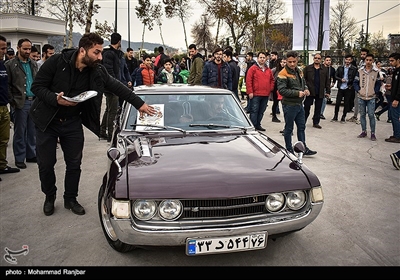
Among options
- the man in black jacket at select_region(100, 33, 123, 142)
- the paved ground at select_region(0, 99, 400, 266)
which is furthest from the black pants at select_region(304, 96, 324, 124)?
the man in black jacket at select_region(100, 33, 123, 142)

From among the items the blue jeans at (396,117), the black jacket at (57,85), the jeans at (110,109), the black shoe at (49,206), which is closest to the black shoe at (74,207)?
the black shoe at (49,206)

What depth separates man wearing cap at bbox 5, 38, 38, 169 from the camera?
6.00 metres

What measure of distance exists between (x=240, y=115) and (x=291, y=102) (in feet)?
8.22

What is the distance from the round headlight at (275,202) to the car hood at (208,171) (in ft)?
0.43

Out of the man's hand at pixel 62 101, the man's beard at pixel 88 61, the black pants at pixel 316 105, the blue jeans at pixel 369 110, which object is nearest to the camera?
the man's hand at pixel 62 101

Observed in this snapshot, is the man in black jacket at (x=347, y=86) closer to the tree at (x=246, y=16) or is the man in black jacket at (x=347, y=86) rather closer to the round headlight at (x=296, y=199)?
the round headlight at (x=296, y=199)

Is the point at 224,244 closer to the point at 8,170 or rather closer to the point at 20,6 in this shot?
the point at 8,170

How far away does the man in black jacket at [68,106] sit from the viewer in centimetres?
387

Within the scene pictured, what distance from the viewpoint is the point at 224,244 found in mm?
2799

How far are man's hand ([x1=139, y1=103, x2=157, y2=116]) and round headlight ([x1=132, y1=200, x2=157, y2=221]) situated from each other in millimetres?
1546

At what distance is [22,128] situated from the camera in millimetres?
6211

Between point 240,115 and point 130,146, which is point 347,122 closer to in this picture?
point 240,115
